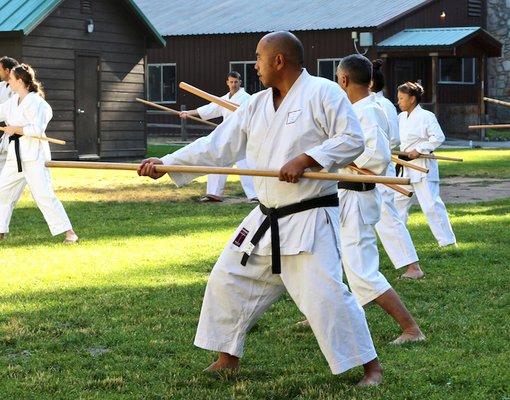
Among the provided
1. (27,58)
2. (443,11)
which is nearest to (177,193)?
(27,58)

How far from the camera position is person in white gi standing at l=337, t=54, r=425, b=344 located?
22.7 feet

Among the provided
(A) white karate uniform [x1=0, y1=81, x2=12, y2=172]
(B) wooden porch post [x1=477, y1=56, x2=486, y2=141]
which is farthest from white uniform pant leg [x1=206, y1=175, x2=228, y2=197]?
(B) wooden porch post [x1=477, y1=56, x2=486, y2=141]

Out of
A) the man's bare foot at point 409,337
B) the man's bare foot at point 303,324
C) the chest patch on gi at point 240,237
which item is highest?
the chest patch on gi at point 240,237

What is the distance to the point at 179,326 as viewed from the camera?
24.4 feet

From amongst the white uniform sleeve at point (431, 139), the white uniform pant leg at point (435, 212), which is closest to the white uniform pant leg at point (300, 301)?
the white uniform sleeve at point (431, 139)

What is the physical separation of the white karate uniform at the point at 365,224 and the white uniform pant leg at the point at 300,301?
1.03 m

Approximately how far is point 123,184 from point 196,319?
1160cm

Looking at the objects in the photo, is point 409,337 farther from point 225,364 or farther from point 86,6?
point 86,6

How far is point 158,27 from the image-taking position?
129 feet

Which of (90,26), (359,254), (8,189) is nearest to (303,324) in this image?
(359,254)

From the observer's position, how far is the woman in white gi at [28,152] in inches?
461

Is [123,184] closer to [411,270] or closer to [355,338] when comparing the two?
[411,270]

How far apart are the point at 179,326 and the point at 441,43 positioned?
2749 centimetres

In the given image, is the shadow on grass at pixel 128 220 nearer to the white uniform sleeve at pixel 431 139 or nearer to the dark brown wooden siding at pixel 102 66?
the white uniform sleeve at pixel 431 139
